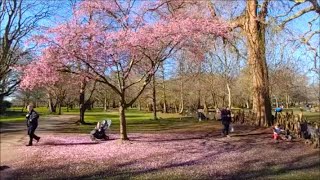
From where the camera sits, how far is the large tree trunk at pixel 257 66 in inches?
1020

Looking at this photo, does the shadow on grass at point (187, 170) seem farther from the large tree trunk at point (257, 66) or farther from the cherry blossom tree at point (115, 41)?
the large tree trunk at point (257, 66)

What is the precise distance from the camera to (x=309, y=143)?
17922mm

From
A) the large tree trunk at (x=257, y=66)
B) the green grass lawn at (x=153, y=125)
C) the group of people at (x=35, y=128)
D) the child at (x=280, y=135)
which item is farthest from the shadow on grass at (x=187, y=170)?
the green grass lawn at (x=153, y=125)

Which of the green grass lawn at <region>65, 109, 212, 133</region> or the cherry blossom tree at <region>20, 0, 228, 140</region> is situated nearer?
the cherry blossom tree at <region>20, 0, 228, 140</region>

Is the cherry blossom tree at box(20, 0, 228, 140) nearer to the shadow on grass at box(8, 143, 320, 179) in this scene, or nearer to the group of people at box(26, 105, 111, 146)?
the group of people at box(26, 105, 111, 146)

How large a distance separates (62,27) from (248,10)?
13900 millimetres

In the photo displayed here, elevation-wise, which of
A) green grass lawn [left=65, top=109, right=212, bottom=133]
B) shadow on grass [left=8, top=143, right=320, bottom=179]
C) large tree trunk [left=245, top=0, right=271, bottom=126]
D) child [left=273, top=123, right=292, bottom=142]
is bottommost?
shadow on grass [left=8, top=143, right=320, bottom=179]

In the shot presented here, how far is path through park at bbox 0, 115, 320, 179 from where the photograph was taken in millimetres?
11305

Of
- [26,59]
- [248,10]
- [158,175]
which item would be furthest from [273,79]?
[158,175]

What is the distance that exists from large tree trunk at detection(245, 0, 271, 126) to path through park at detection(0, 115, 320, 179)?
760cm

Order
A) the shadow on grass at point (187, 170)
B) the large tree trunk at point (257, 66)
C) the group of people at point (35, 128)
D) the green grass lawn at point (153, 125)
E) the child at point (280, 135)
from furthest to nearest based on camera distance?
the green grass lawn at point (153, 125), the large tree trunk at point (257, 66), the child at point (280, 135), the group of people at point (35, 128), the shadow on grass at point (187, 170)

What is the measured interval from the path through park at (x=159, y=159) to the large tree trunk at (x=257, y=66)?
299 inches

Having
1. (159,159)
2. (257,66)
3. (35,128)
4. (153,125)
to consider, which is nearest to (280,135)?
(257,66)

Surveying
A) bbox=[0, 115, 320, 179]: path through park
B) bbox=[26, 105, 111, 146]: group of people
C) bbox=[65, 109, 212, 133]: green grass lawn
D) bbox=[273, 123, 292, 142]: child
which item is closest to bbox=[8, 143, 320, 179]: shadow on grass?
bbox=[0, 115, 320, 179]: path through park
